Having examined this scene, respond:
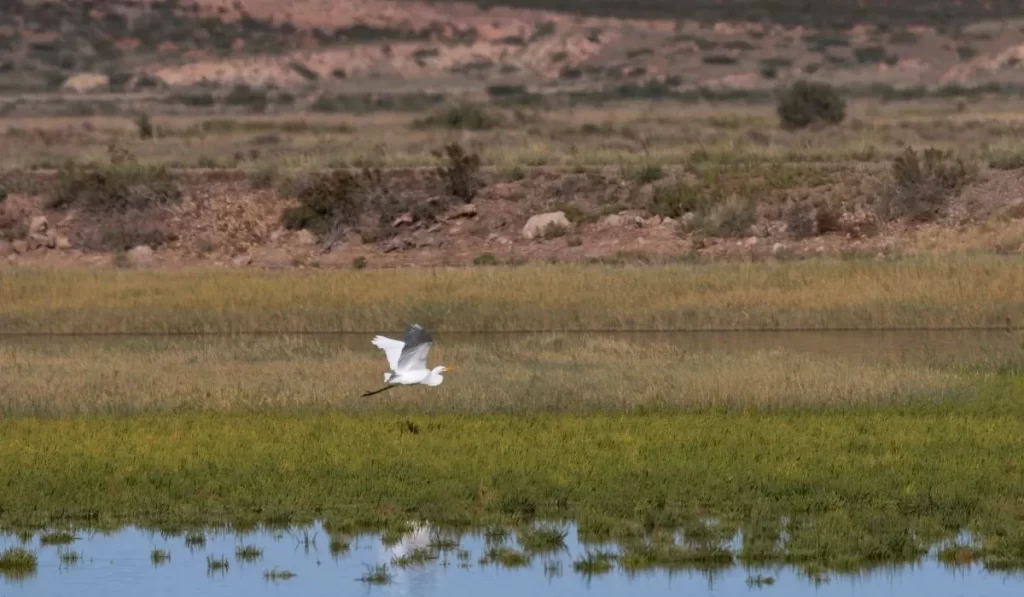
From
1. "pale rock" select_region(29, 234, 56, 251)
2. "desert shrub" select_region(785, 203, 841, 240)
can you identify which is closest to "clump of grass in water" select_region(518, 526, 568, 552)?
"desert shrub" select_region(785, 203, 841, 240)

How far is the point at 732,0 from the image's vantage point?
101438 millimetres

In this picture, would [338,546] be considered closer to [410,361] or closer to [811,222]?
[410,361]

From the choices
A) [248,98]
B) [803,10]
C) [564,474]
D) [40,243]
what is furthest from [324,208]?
[803,10]

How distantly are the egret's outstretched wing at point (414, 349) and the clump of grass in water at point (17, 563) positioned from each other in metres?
4.90

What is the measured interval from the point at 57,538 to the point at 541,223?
23575mm

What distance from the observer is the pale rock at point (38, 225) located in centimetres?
3722

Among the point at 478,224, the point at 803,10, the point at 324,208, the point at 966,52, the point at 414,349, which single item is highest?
the point at 803,10

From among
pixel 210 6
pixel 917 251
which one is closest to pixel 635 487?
pixel 917 251

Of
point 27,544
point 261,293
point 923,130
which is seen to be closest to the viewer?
point 27,544

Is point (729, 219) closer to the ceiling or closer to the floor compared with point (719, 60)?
closer to the floor

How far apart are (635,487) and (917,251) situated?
19.1m

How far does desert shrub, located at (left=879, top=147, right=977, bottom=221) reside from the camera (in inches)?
1394

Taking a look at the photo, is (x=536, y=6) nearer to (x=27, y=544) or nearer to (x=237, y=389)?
(x=237, y=389)

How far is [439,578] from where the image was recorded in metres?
11.9
